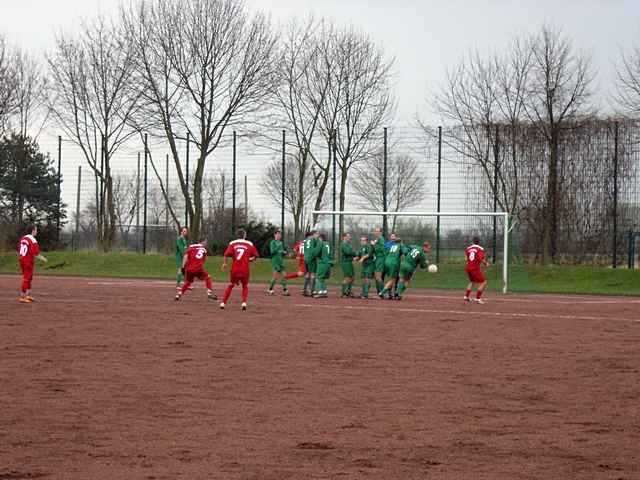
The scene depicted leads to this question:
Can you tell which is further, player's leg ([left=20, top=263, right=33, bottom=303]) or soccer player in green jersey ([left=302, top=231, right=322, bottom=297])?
soccer player in green jersey ([left=302, top=231, right=322, bottom=297])

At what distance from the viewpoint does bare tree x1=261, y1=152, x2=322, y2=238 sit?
47.4 m

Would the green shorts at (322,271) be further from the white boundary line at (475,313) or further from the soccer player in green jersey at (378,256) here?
the white boundary line at (475,313)

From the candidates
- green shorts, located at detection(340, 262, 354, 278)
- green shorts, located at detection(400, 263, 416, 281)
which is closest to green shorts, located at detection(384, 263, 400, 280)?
green shorts, located at detection(400, 263, 416, 281)

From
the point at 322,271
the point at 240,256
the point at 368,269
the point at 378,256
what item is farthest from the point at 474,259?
the point at 240,256

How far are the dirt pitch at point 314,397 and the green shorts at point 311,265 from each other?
845cm

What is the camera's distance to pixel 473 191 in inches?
1661

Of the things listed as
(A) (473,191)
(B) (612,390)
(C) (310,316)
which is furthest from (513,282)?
(B) (612,390)

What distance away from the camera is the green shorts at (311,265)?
3066 centimetres

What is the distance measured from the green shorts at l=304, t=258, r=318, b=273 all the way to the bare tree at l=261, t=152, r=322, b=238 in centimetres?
1490

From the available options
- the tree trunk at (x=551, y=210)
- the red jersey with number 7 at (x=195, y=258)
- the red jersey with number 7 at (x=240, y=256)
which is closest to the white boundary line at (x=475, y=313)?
the red jersey with number 7 at (x=195, y=258)

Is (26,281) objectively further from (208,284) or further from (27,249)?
(208,284)

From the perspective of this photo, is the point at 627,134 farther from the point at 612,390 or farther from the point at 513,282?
the point at 612,390

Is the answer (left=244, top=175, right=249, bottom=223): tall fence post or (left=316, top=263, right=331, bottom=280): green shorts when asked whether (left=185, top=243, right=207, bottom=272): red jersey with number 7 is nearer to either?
(left=316, top=263, right=331, bottom=280): green shorts

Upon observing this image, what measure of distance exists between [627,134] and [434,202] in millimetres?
7518
